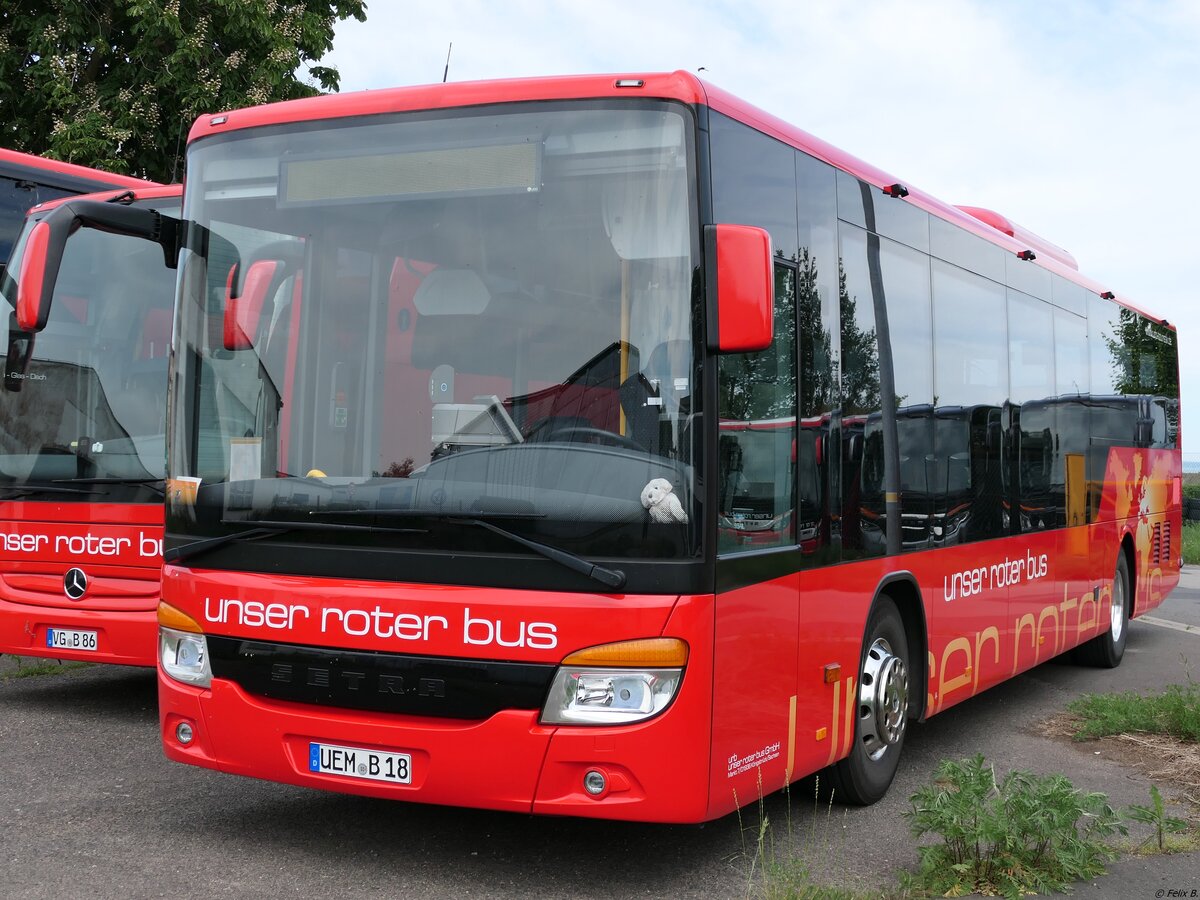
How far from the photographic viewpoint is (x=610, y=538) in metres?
5.07

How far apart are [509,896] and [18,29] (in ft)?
54.8

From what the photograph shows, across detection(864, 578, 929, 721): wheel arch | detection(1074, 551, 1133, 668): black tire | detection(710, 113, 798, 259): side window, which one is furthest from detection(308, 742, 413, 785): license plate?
detection(1074, 551, 1133, 668): black tire

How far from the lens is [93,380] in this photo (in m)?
9.10

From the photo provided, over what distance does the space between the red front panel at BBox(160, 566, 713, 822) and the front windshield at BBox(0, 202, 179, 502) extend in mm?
3605

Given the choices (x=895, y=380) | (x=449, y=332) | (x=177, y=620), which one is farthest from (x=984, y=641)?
(x=177, y=620)

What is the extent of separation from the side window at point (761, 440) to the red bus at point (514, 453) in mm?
18

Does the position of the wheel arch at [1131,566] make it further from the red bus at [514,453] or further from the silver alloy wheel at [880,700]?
the red bus at [514,453]

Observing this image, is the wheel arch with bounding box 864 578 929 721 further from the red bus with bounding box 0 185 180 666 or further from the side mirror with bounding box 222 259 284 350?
the red bus with bounding box 0 185 180 666

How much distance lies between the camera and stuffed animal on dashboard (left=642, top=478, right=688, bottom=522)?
16.7 ft

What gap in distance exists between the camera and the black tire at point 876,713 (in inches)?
267

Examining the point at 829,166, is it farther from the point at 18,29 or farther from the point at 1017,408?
the point at 18,29

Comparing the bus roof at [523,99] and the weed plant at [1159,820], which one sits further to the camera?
the weed plant at [1159,820]

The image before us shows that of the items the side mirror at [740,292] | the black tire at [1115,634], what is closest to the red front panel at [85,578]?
the side mirror at [740,292]

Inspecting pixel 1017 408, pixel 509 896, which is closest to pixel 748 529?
pixel 509 896
